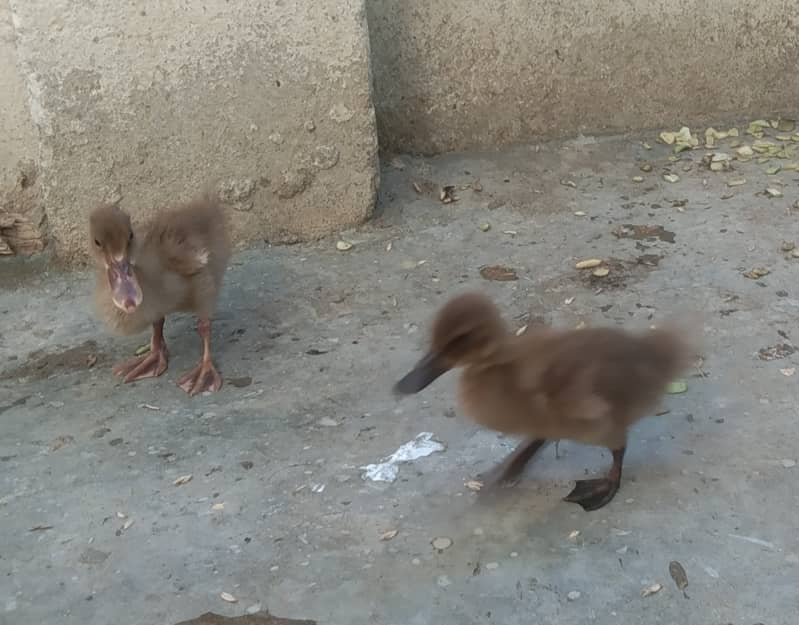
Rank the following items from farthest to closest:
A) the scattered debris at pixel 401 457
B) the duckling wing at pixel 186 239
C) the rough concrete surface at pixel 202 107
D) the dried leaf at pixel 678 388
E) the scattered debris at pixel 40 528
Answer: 1. the rough concrete surface at pixel 202 107
2. the duckling wing at pixel 186 239
3. the dried leaf at pixel 678 388
4. the scattered debris at pixel 401 457
5. the scattered debris at pixel 40 528

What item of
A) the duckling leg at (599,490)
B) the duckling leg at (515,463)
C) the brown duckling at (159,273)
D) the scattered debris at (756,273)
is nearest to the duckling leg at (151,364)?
the brown duckling at (159,273)

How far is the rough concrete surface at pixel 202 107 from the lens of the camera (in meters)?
4.55

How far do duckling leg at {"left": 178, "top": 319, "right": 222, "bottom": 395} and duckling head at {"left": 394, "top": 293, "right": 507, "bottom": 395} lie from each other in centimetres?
129

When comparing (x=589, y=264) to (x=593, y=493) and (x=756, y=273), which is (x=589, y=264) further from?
(x=593, y=493)

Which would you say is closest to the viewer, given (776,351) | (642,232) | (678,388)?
(678,388)

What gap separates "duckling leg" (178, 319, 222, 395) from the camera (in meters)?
3.90

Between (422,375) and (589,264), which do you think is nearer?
(422,375)

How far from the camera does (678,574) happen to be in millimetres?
2732

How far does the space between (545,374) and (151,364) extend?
187 cm

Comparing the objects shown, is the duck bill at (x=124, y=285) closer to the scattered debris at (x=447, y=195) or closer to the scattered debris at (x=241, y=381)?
the scattered debris at (x=241, y=381)

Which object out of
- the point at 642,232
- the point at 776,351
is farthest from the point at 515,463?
the point at 642,232

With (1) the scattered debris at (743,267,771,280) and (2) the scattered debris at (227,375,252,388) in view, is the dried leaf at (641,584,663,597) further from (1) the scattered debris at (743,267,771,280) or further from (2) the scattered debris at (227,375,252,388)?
(1) the scattered debris at (743,267,771,280)

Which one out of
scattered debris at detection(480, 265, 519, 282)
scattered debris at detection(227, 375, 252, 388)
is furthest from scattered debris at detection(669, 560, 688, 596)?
scattered debris at detection(480, 265, 519, 282)

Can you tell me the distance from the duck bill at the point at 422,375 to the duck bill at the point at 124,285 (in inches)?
49.1
